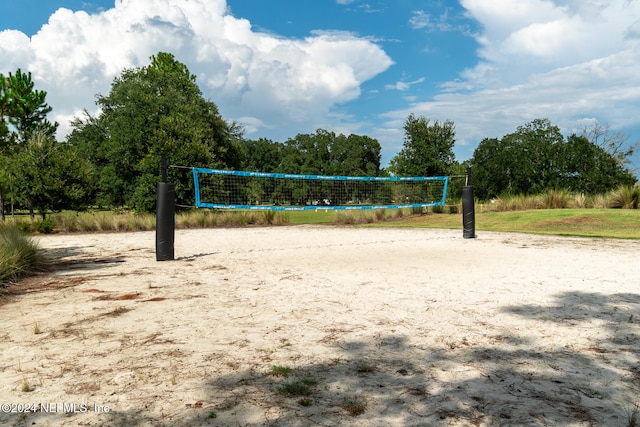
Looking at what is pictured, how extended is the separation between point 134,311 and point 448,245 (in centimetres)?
833

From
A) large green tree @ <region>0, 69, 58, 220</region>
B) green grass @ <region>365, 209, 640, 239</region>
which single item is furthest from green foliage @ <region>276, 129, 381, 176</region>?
green grass @ <region>365, 209, 640, 239</region>

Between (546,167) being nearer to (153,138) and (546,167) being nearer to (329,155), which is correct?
(153,138)

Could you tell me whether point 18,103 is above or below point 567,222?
above

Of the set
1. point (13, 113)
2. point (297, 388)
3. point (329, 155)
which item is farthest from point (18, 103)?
point (329, 155)

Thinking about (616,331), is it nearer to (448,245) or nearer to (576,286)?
(576,286)

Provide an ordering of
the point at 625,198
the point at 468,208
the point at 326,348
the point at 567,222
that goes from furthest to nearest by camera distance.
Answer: the point at 625,198
the point at 567,222
the point at 468,208
the point at 326,348

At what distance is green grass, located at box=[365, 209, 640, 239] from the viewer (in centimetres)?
1449

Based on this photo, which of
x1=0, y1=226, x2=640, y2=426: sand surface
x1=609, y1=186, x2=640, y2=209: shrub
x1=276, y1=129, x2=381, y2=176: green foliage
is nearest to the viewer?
x1=0, y1=226, x2=640, y2=426: sand surface

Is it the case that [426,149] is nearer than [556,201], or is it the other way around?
[556,201]

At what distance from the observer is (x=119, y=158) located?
27188 mm

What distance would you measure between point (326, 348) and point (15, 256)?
6.26 m

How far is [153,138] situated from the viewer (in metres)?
23.8

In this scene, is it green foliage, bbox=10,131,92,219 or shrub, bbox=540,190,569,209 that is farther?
shrub, bbox=540,190,569,209

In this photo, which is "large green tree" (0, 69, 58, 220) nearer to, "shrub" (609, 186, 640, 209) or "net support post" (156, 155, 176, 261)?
"net support post" (156, 155, 176, 261)
